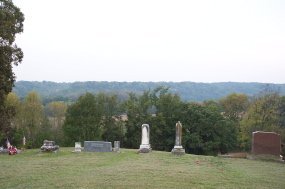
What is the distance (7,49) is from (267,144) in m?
15.0

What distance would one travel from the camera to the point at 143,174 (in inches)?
604

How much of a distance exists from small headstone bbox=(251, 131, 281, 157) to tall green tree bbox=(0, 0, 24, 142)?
13.7 m

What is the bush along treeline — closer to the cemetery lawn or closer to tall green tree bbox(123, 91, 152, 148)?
tall green tree bbox(123, 91, 152, 148)

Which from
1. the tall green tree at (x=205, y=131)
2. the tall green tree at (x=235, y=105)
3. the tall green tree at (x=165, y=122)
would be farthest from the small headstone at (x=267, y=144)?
the tall green tree at (x=235, y=105)

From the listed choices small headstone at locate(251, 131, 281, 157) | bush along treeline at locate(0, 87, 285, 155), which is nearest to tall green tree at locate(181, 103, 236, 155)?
bush along treeline at locate(0, 87, 285, 155)

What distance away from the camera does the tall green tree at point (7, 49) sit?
17.4 metres

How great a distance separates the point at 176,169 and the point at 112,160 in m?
5.07

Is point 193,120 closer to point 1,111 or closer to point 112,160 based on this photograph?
point 112,160

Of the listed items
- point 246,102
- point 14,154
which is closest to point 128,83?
point 246,102

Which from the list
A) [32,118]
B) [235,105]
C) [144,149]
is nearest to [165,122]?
[144,149]

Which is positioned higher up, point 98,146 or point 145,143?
point 145,143

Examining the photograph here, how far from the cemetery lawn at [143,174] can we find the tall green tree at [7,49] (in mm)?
2772

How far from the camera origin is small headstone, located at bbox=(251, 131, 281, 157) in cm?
2270

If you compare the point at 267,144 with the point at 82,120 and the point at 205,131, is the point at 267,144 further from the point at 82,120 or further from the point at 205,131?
the point at 82,120
